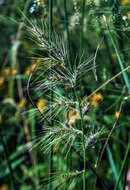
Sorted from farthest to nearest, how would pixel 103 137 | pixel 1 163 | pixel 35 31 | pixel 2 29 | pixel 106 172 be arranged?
pixel 2 29 → pixel 1 163 → pixel 106 172 → pixel 103 137 → pixel 35 31

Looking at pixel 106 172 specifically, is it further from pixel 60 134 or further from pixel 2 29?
pixel 2 29

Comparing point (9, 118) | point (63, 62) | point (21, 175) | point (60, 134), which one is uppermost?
point (63, 62)

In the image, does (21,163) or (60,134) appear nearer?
(60,134)

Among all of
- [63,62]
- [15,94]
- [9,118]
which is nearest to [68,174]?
[63,62]

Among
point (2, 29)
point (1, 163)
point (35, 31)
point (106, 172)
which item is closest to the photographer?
point (35, 31)

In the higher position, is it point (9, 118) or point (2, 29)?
point (2, 29)

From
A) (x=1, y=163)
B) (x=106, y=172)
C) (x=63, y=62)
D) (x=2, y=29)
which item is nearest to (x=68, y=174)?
(x=63, y=62)

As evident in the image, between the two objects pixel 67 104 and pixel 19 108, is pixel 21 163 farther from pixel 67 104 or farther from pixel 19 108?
pixel 67 104
